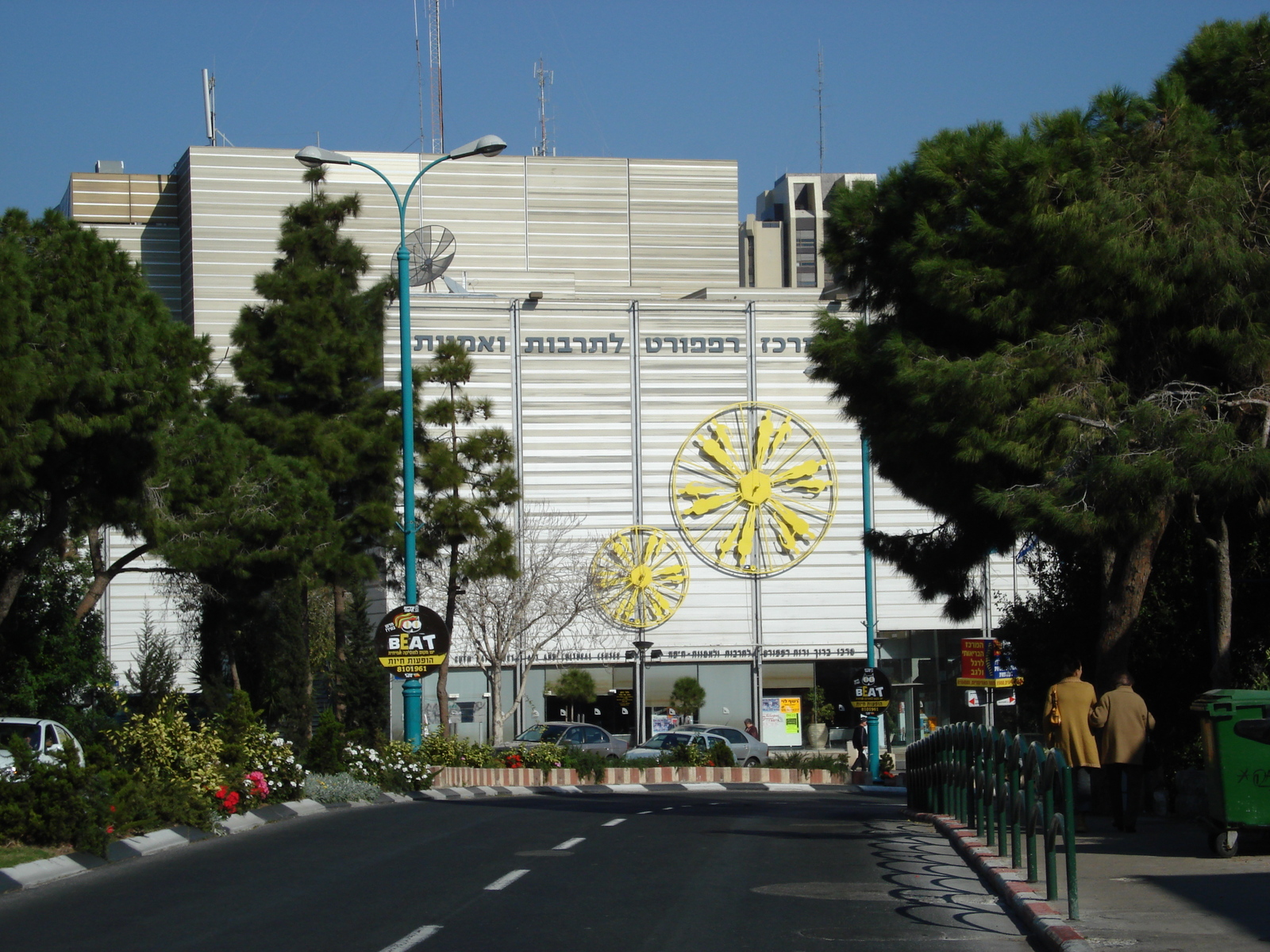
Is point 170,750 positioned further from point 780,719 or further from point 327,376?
point 780,719

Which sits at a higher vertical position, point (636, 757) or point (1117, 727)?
point (1117, 727)

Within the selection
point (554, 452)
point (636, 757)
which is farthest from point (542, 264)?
point (636, 757)

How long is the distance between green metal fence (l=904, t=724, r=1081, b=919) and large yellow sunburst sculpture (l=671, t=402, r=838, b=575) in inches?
1499

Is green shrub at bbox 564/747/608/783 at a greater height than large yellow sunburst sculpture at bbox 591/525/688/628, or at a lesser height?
lesser

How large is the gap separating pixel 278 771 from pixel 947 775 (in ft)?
28.5

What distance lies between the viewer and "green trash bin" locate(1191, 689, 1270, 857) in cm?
1089

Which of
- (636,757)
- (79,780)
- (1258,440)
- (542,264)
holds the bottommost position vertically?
(636,757)

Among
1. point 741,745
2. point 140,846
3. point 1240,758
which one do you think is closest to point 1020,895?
point 1240,758

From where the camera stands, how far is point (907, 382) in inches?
599

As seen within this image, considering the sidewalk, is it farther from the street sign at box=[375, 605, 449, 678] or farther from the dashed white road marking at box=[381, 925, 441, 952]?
Result: the street sign at box=[375, 605, 449, 678]

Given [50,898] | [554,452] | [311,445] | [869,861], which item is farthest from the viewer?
[554,452]

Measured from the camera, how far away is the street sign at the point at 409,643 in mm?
25484

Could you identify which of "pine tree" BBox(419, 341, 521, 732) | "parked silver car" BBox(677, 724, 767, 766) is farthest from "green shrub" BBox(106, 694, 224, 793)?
"parked silver car" BBox(677, 724, 767, 766)

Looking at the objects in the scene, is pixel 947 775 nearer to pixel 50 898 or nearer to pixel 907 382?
A: pixel 907 382
